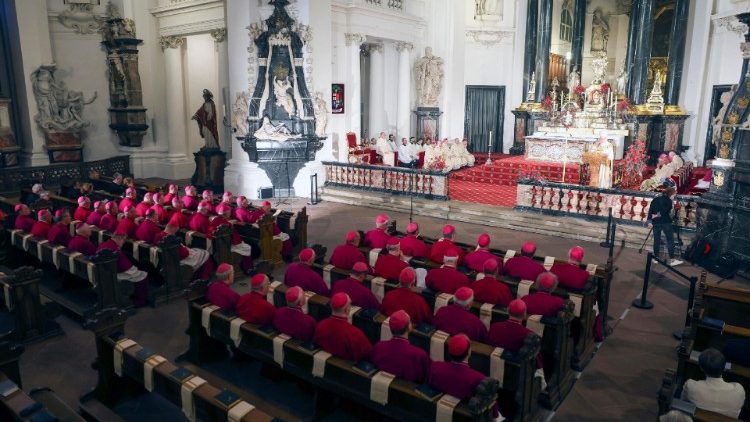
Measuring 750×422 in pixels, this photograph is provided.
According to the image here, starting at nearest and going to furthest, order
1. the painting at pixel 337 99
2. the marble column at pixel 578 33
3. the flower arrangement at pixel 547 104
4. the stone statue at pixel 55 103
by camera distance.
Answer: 1. the stone statue at pixel 55 103
2. the painting at pixel 337 99
3. the flower arrangement at pixel 547 104
4. the marble column at pixel 578 33

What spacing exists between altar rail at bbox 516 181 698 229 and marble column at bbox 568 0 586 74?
481 inches

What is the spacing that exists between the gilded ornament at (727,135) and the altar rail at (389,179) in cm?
637

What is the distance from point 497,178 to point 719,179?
783 cm

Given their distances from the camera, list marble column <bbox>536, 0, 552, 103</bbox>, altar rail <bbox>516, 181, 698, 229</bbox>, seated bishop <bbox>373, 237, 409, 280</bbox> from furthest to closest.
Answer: marble column <bbox>536, 0, 552, 103</bbox> < altar rail <bbox>516, 181, 698, 229</bbox> < seated bishop <bbox>373, 237, 409, 280</bbox>

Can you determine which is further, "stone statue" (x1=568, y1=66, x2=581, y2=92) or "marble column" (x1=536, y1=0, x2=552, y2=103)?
"stone statue" (x1=568, y1=66, x2=581, y2=92)

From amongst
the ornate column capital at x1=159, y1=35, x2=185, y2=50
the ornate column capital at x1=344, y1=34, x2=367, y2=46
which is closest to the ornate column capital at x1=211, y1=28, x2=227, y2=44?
the ornate column capital at x1=159, y1=35, x2=185, y2=50

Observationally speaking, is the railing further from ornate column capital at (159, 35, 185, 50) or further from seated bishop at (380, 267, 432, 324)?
seated bishop at (380, 267, 432, 324)

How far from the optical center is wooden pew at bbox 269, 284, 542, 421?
489 centimetres

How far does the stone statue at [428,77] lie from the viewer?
2138 centimetres

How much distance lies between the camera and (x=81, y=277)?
808 cm

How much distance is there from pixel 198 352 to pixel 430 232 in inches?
286

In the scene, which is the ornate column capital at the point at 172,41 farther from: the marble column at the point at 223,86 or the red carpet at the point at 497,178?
the red carpet at the point at 497,178

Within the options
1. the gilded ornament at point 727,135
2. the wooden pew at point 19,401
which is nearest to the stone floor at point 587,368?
the wooden pew at point 19,401

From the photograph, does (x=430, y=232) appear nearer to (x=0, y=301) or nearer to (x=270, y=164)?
(x=270, y=164)
